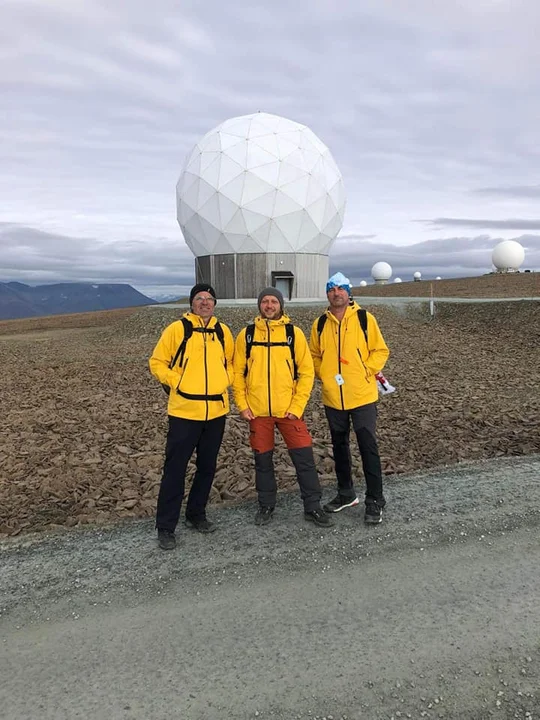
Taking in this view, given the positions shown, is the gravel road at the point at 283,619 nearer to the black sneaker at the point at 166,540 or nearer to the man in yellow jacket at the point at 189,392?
the black sneaker at the point at 166,540

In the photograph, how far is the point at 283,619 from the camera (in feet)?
10.0

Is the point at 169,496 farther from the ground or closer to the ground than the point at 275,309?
closer to the ground

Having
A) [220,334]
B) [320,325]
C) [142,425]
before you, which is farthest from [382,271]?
[220,334]

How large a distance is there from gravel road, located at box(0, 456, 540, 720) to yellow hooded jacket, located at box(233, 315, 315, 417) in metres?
1.02

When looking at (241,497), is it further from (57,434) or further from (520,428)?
(520,428)

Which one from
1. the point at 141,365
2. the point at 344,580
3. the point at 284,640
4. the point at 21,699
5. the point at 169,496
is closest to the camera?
the point at 21,699

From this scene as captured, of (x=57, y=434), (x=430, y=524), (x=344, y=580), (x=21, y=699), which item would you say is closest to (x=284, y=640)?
(x=344, y=580)

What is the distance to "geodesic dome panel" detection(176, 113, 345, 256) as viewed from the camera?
2319 centimetres

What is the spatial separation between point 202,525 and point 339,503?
1288mm

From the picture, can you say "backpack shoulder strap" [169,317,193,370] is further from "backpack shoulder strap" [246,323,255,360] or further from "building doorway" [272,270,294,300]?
"building doorway" [272,270,294,300]

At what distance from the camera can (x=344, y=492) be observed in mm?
4664

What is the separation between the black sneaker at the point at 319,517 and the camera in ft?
14.0

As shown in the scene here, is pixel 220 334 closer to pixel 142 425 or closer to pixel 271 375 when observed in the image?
pixel 271 375

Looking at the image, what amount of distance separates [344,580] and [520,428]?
5106 mm
